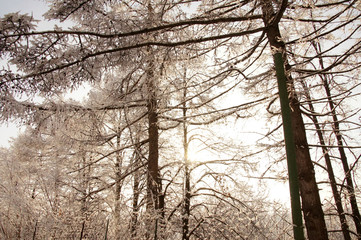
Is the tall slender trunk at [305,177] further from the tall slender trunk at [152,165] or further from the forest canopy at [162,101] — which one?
the tall slender trunk at [152,165]

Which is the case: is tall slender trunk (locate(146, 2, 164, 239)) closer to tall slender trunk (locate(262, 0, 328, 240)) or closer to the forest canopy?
the forest canopy

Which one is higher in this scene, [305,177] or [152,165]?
[152,165]

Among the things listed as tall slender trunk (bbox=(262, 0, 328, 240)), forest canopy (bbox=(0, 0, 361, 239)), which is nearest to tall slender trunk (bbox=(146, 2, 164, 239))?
forest canopy (bbox=(0, 0, 361, 239))

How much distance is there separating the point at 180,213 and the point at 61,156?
3659mm

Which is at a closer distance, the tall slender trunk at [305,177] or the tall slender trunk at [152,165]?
the tall slender trunk at [305,177]

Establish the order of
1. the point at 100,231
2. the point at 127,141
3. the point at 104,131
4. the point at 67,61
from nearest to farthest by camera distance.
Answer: the point at 67,61, the point at 100,231, the point at 104,131, the point at 127,141

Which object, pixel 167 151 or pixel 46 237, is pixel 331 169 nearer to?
pixel 167 151

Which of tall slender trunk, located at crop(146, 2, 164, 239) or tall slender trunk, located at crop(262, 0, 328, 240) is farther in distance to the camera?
tall slender trunk, located at crop(146, 2, 164, 239)

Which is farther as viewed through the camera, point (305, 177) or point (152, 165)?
point (152, 165)

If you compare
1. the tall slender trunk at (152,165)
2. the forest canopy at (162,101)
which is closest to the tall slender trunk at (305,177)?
the forest canopy at (162,101)

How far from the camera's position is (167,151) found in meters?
7.61

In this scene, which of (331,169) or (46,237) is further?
(331,169)

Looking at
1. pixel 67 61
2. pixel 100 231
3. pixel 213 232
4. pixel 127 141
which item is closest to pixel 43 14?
pixel 67 61

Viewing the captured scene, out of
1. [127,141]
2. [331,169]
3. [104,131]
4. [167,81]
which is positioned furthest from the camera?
[127,141]
